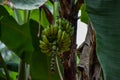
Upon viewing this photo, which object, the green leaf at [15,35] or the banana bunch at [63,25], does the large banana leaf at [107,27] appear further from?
the green leaf at [15,35]

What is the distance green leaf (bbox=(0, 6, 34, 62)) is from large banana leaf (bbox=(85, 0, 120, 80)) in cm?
57

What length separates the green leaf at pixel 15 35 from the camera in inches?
39.9

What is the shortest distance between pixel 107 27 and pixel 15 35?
→ 2.05ft

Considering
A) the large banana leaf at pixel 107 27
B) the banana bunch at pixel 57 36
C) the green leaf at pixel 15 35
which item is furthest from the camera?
the green leaf at pixel 15 35

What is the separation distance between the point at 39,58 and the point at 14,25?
0.14 m

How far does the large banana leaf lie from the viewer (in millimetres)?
442

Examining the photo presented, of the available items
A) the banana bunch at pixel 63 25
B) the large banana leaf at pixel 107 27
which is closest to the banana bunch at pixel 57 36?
the banana bunch at pixel 63 25

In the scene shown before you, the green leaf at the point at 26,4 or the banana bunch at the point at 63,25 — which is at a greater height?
the green leaf at the point at 26,4

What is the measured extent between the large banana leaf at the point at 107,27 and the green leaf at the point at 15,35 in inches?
22.4

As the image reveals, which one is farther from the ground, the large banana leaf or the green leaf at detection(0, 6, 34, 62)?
the large banana leaf

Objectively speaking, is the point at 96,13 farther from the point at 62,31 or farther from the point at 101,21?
the point at 62,31

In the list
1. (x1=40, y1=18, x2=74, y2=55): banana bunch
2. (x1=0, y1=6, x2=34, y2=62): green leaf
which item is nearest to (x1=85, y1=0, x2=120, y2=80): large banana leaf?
(x1=40, y1=18, x2=74, y2=55): banana bunch

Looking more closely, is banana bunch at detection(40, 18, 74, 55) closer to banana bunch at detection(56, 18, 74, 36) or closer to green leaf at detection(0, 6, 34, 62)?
banana bunch at detection(56, 18, 74, 36)

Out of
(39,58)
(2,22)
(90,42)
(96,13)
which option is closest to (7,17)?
(2,22)
